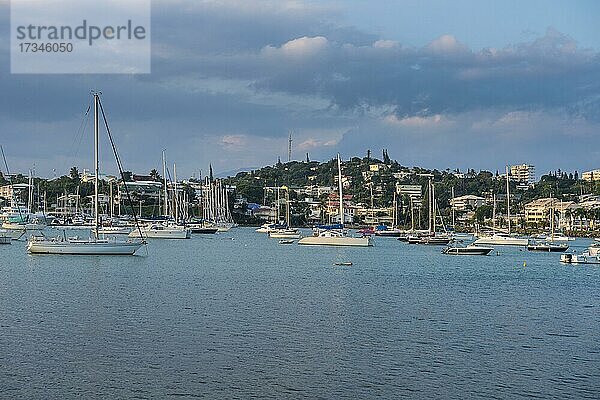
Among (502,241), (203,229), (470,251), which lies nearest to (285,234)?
(203,229)

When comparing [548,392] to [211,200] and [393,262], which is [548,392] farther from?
[211,200]

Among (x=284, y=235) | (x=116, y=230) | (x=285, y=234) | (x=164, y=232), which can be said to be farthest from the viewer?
(x=285, y=234)

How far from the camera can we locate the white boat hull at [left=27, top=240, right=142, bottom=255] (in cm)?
6097

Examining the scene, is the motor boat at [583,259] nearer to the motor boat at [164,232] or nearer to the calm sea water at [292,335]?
the calm sea water at [292,335]

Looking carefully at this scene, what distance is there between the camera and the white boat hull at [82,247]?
60969 millimetres

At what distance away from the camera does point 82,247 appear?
6097 centimetres

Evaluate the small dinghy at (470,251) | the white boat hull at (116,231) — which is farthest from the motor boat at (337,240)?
the white boat hull at (116,231)

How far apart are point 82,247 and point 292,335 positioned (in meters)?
36.2

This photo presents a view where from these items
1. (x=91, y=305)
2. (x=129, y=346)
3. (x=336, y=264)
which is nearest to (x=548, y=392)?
(x=129, y=346)

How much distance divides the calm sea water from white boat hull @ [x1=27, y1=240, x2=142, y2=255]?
820cm

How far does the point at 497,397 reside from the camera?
20672 millimetres

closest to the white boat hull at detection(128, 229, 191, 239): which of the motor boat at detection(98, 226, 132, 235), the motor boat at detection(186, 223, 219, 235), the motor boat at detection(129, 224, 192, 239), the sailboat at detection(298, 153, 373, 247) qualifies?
the motor boat at detection(129, 224, 192, 239)

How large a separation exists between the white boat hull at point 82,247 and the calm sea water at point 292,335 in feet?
26.9

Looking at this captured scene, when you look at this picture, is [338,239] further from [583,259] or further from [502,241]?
[583,259]
